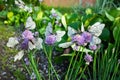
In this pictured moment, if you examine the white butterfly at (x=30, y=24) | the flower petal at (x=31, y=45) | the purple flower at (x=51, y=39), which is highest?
the white butterfly at (x=30, y=24)

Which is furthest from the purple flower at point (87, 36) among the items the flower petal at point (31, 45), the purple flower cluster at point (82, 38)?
the flower petal at point (31, 45)

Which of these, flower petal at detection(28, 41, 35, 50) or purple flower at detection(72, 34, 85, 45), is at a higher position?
purple flower at detection(72, 34, 85, 45)

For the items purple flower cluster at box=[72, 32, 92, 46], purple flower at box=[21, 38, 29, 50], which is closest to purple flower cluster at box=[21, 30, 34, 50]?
purple flower at box=[21, 38, 29, 50]

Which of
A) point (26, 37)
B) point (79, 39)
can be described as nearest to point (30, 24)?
point (26, 37)

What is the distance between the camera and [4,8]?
650cm

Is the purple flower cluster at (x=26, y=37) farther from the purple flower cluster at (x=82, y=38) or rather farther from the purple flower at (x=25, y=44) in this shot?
the purple flower cluster at (x=82, y=38)

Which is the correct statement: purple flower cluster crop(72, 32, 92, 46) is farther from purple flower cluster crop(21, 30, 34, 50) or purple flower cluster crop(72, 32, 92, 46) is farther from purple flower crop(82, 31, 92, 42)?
purple flower cluster crop(21, 30, 34, 50)

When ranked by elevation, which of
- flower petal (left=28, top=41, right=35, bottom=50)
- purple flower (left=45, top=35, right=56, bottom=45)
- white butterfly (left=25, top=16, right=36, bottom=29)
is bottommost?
flower petal (left=28, top=41, right=35, bottom=50)

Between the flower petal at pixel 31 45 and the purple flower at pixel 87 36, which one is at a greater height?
the purple flower at pixel 87 36

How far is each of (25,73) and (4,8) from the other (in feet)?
11.3

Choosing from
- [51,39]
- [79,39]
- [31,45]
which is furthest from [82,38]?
[31,45]

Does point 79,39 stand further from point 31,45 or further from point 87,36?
point 31,45

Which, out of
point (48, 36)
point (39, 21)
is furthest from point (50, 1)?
point (48, 36)

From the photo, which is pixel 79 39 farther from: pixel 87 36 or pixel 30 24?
pixel 30 24
